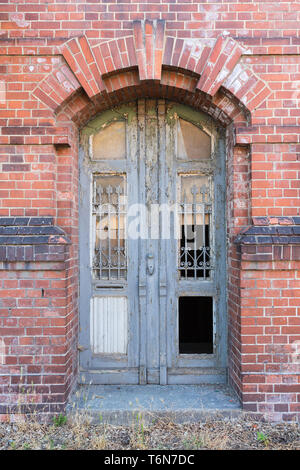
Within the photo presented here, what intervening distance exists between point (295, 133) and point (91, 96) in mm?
2015

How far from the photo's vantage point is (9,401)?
10.8ft

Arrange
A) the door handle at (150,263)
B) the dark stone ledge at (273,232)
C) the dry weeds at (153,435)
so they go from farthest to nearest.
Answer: the door handle at (150,263) < the dark stone ledge at (273,232) < the dry weeds at (153,435)

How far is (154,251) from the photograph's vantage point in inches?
153

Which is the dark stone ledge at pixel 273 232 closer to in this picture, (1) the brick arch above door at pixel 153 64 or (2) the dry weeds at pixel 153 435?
(1) the brick arch above door at pixel 153 64

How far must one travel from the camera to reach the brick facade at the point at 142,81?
3.31 metres

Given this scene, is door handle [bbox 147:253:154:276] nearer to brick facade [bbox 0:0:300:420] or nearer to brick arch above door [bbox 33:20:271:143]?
brick facade [bbox 0:0:300:420]

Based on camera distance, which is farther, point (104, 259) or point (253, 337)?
point (104, 259)

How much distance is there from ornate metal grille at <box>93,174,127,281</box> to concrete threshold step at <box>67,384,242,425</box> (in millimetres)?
1205

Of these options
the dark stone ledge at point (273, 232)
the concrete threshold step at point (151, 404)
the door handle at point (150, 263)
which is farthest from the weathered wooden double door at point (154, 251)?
the dark stone ledge at point (273, 232)

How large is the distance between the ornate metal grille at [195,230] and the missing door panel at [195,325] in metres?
0.29

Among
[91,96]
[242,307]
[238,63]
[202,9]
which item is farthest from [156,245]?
[202,9]

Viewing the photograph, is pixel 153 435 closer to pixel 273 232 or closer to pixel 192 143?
pixel 273 232

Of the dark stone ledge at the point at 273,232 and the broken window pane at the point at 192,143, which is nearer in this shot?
the dark stone ledge at the point at 273,232

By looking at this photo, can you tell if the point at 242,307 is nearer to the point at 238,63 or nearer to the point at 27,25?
the point at 238,63
